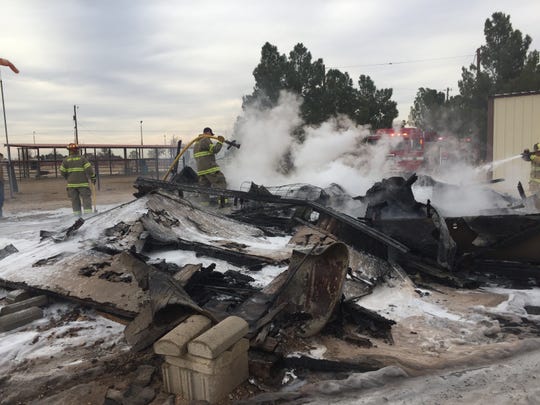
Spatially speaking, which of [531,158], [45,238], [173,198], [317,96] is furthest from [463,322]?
[317,96]

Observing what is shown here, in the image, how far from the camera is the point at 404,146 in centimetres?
1530

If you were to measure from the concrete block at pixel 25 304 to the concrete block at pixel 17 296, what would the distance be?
0.14m

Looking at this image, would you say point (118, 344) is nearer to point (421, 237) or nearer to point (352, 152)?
point (421, 237)

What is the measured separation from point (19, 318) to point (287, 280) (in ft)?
7.72

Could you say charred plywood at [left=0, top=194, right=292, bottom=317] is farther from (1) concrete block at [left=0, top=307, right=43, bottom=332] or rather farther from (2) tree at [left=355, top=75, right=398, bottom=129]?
(2) tree at [left=355, top=75, right=398, bottom=129]

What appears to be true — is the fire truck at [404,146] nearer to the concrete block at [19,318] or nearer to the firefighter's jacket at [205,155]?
the firefighter's jacket at [205,155]

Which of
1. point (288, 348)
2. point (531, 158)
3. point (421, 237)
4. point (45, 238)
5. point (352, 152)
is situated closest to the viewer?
point (288, 348)

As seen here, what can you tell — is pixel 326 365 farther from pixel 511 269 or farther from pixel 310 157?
pixel 310 157

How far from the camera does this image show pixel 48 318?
3.82 meters

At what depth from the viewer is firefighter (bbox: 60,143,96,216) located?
345 inches

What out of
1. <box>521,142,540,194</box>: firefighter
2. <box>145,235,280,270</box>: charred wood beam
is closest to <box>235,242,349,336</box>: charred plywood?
<box>145,235,280,270</box>: charred wood beam

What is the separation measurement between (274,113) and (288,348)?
12954mm

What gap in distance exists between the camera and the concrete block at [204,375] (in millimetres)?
2432

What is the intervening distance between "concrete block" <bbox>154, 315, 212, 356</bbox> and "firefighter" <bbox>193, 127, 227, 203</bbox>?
6.53 metres
